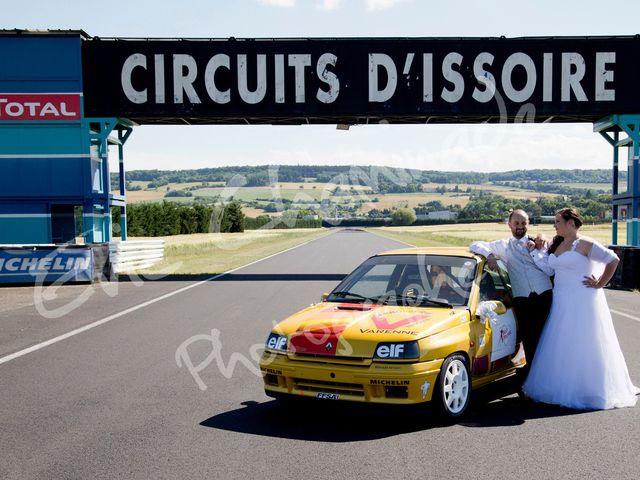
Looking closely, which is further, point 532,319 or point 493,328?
point 532,319

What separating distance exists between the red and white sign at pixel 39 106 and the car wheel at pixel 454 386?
1910 centimetres

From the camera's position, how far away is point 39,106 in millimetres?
22141

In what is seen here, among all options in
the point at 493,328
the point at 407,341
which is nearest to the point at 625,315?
the point at 493,328

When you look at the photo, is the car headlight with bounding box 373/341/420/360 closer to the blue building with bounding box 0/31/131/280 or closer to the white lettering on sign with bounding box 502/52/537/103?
the blue building with bounding box 0/31/131/280

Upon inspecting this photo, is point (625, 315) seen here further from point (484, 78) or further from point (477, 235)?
point (477, 235)

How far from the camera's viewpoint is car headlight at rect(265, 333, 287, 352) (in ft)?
19.9

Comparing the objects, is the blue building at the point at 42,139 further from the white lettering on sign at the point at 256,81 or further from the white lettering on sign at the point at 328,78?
the white lettering on sign at the point at 328,78

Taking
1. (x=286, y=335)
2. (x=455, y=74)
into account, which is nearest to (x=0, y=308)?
(x=286, y=335)

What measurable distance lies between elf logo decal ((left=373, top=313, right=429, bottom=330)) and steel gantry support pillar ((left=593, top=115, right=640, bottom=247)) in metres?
16.7

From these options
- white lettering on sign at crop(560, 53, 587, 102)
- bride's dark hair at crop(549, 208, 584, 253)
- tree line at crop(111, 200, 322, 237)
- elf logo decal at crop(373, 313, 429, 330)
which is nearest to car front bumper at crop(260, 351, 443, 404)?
elf logo decal at crop(373, 313, 429, 330)

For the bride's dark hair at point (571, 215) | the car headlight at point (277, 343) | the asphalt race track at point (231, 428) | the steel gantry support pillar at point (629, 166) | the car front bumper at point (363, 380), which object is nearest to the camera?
the asphalt race track at point (231, 428)

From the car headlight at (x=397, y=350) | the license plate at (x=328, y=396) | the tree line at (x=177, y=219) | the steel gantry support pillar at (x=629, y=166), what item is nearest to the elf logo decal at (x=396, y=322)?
the car headlight at (x=397, y=350)

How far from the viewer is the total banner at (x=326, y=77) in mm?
22312

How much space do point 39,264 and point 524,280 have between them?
15.6 meters
